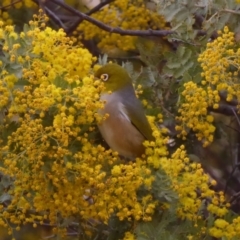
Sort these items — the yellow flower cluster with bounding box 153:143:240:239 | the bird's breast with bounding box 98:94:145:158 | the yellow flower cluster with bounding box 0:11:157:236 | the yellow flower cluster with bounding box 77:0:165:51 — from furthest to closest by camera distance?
1. the yellow flower cluster with bounding box 77:0:165:51
2. the bird's breast with bounding box 98:94:145:158
3. the yellow flower cluster with bounding box 153:143:240:239
4. the yellow flower cluster with bounding box 0:11:157:236

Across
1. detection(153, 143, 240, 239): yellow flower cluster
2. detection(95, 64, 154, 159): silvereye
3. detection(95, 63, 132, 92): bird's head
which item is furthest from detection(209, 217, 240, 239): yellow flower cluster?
detection(95, 63, 132, 92): bird's head

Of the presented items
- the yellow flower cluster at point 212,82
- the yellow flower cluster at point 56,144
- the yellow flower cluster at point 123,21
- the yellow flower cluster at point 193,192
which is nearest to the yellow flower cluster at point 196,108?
the yellow flower cluster at point 212,82

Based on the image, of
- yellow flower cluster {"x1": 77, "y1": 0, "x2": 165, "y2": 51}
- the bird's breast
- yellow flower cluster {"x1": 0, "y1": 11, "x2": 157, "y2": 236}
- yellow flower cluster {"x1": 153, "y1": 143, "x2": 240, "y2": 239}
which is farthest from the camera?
yellow flower cluster {"x1": 77, "y1": 0, "x2": 165, "y2": 51}

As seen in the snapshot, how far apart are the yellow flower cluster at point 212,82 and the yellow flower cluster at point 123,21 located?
115 cm

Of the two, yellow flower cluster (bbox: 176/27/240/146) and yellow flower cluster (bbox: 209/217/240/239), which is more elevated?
yellow flower cluster (bbox: 176/27/240/146)

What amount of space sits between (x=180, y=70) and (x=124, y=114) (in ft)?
0.94

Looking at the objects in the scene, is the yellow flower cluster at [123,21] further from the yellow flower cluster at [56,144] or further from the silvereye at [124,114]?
the yellow flower cluster at [56,144]

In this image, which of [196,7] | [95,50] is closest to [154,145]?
[196,7]

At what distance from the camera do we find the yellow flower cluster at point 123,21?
3.89 meters

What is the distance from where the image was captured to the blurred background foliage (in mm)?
2707

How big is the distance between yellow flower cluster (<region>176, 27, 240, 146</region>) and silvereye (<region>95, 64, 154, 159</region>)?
0.18 meters

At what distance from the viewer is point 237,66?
2699 millimetres

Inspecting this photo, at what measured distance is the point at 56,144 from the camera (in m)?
2.44

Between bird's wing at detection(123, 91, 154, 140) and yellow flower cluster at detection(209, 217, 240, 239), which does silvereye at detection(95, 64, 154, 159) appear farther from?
yellow flower cluster at detection(209, 217, 240, 239)
